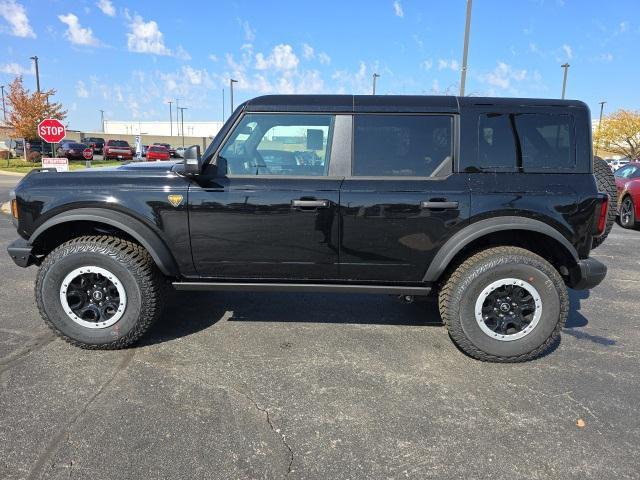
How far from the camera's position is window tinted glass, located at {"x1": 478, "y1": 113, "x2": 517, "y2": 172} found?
3387mm

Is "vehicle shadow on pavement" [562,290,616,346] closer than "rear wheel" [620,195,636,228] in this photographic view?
Yes

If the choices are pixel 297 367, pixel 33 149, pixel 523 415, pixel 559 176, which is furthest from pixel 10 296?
pixel 33 149

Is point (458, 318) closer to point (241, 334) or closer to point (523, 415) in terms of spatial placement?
point (523, 415)

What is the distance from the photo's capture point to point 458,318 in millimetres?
3422

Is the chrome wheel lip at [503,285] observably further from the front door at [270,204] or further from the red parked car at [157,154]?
the red parked car at [157,154]

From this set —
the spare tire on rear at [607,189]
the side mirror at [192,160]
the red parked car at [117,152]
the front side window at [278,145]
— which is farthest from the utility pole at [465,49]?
the red parked car at [117,152]

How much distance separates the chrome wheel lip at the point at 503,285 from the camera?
3.38 meters

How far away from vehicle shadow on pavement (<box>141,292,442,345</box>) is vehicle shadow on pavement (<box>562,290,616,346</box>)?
1.16m

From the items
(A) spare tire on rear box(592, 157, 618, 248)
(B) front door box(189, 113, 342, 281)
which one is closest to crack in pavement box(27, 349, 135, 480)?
(B) front door box(189, 113, 342, 281)

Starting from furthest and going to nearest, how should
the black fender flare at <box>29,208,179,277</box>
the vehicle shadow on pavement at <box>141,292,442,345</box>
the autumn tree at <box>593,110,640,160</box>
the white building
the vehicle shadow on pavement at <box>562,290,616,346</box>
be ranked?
1. the white building
2. the autumn tree at <box>593,110,640,160</box>
3. the vehicle shadow on pavement at <box>141,292,442,345</box>
4. the vehicle shadow on pavement at <box>562,290,616,346</box>
5. the black fender flare at <box>29,208,179,277</box>

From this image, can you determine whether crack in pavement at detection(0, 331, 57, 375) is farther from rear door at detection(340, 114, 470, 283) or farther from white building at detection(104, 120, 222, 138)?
white building at detection(104, 120, 222, 138)

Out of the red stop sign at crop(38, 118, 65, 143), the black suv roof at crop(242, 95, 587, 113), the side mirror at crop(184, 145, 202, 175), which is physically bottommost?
the side mirror at crop(184, 145, 202, 175)

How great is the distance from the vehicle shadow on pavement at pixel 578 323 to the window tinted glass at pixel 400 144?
6.73ft

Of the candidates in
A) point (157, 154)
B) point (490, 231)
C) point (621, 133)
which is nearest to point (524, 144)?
point (490, 231)
